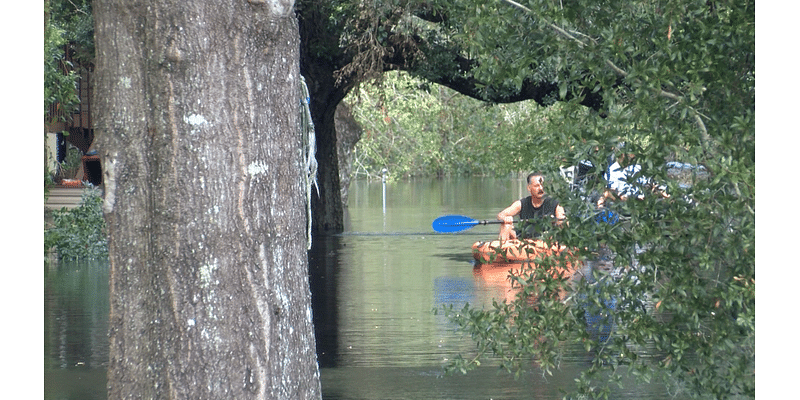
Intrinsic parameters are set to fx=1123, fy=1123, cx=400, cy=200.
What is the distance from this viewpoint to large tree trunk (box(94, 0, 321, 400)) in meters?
4.65

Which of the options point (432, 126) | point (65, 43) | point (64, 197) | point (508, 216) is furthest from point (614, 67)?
point (432, 126)

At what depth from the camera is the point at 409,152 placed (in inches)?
2028

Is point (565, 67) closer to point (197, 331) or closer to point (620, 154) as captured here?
point (620, 154)

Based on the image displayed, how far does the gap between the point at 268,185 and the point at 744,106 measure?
2293 millimetres

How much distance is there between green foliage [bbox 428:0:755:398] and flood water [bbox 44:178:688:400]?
2.13 meters

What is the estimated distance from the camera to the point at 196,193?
4656 mm

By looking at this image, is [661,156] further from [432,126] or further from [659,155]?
[432,126]

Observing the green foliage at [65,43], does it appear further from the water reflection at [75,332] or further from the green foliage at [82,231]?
the water reflection at [75,332]

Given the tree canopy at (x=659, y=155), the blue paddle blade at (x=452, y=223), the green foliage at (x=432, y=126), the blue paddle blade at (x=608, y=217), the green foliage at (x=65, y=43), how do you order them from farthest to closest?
the green foliage at (x=432, y=126) < the blue paddle blade at (x=452, y=223) < the green foliage at (x=65, y=43) < the blue paddle blade at (x=608, y=217) < the tree canopy at (x=659, y=155)

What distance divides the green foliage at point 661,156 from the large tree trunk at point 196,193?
1210mm

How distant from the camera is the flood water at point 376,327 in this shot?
773cm

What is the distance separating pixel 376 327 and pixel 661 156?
6.00m

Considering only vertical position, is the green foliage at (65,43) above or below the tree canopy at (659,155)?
above

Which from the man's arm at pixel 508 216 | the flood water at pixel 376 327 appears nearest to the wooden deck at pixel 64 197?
the flood water at pixel 376 327
